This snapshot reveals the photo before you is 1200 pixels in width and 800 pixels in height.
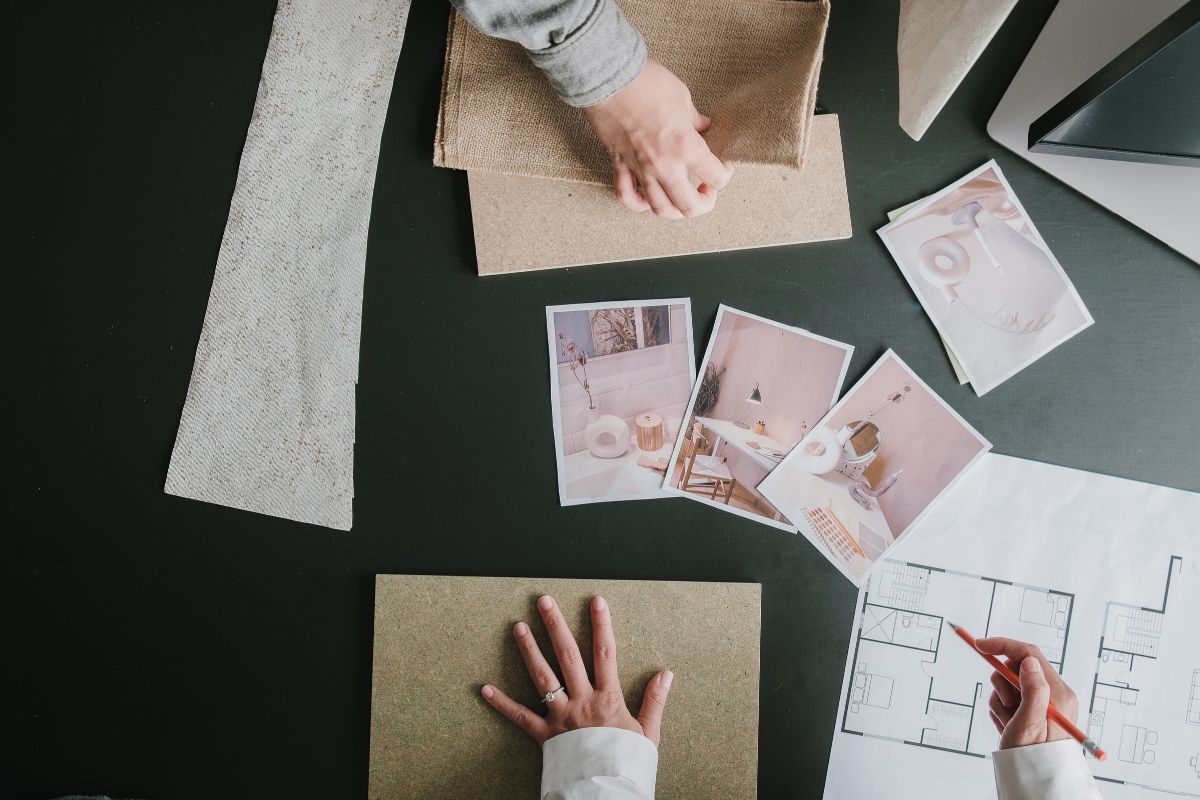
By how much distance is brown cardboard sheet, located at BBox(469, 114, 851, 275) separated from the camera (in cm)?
87

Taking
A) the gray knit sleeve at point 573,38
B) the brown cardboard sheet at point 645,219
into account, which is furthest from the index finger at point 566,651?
the gray knit sleeve at point 573,38

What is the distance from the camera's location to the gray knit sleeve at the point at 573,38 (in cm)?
61

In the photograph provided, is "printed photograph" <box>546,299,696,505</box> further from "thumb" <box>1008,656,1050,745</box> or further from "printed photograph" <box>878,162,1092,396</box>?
"thumb" <box>1008,656,1050,745</box>

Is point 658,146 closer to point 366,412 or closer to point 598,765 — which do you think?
point 366,412

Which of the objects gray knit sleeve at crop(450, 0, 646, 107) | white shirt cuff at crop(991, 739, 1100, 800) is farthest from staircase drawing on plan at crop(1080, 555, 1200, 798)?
gray knit sleeve at crop(450, 0, 646, 107)

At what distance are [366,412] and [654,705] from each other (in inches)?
17.8

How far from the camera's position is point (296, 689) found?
89cm

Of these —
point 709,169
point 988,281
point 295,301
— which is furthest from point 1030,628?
point 295,301

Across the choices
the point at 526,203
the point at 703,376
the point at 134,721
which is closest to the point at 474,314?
the point at 526,203

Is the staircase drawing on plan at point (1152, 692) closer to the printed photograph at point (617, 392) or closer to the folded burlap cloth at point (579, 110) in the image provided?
the printed photograph at point (617, 392)

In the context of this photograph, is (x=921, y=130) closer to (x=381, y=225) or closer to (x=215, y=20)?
(x=381, y=225)

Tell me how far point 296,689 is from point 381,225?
1.74ft

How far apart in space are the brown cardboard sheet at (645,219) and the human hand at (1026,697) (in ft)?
1.54

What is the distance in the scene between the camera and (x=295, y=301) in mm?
891
